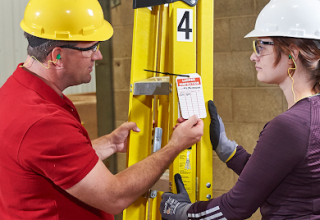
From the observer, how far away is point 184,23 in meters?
1.26

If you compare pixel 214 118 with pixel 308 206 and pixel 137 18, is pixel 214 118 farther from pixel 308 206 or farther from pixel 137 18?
pixel 137 18

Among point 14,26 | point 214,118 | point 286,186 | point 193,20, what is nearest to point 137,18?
point 193,20

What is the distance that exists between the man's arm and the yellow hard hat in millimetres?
536

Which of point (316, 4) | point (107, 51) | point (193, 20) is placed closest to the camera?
point (316, 4)

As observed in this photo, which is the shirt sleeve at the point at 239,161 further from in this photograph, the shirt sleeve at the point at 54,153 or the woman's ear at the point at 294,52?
the shirt sleeve at the point at 54,153

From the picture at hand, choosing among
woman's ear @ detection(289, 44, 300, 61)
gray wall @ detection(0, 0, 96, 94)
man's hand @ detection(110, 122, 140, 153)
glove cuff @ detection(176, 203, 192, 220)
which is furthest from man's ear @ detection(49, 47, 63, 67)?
gray wall @ detection(0, 0, 96, 94)

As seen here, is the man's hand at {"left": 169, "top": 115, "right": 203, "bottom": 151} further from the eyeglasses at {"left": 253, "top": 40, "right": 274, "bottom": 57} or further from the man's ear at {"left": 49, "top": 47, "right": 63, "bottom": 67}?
the man's ear at {"left": 49, "top": 47, "right": 63, "bottom": 67}

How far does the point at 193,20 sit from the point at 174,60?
0.62 ft

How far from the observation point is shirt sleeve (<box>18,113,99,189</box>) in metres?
0.99

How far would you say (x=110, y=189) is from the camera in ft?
3.47

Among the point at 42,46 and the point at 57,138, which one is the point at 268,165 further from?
the point at 42,46

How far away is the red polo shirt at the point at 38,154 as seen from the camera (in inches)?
39.4

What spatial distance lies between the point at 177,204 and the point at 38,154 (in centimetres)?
59

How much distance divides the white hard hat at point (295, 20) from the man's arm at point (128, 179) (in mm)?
A: 478
